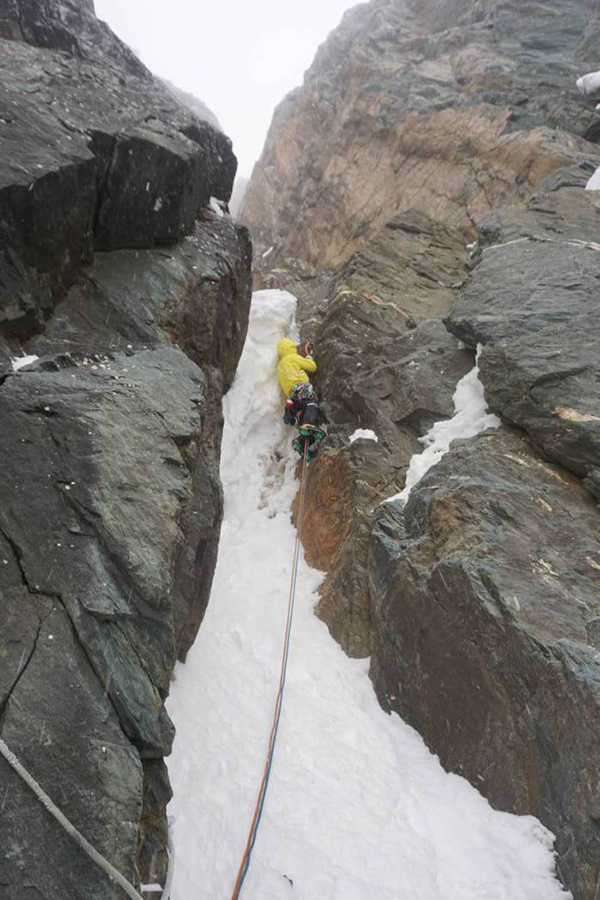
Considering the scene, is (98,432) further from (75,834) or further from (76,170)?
(76,170)

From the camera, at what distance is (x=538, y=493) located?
693 cm

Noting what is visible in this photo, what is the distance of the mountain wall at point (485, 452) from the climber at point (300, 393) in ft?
1.30

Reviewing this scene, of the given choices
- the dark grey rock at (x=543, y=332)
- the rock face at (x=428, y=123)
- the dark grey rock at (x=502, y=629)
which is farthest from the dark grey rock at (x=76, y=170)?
the rock face at (x=428, y=123)

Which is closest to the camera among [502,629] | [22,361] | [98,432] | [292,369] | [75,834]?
[75,834]

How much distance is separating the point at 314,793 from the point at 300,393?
794cm

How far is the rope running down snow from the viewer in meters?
3.06

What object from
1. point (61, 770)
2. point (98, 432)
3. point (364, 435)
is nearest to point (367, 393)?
point (364, 435)

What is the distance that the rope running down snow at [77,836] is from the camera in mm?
3064

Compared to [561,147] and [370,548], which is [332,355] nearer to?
[370,548]

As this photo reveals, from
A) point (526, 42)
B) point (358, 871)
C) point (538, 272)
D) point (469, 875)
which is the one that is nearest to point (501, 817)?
point (469, 875)

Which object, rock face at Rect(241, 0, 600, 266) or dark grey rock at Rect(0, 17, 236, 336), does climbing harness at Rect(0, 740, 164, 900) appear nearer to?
dark grey rock at Rect(0, 17, 236, 336)

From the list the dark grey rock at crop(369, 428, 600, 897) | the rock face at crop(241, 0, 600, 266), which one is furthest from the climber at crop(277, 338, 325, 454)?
the rock face at crop(241, 0, 600, 266)

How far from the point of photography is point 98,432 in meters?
5.07

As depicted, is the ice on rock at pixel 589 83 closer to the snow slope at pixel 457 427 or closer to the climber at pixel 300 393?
the climber at pixel 300 393
